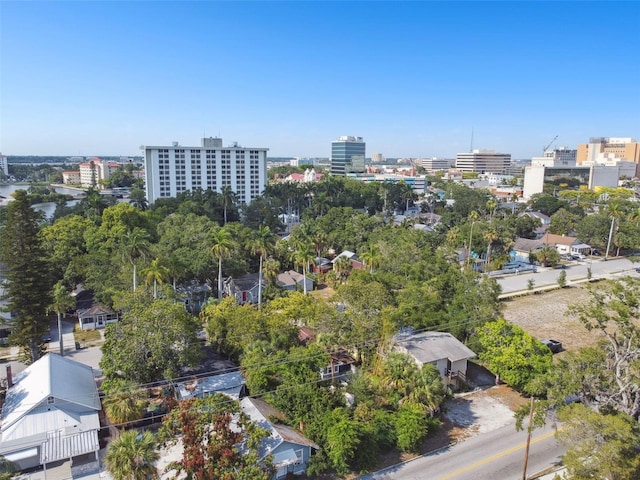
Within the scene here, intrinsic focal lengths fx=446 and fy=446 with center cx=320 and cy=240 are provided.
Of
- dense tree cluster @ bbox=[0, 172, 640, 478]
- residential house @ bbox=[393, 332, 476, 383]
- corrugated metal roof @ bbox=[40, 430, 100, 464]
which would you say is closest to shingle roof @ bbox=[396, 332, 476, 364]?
residential house @ bbox=[393, 332, 476, 383]

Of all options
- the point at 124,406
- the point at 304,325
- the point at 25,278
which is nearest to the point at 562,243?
the point at 304,325

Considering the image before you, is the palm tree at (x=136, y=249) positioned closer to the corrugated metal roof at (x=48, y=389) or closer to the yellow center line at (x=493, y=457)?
the corrugated metal roof at (x=48, y=389)

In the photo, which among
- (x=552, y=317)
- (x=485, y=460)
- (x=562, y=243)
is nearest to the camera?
(x=485, y=460)

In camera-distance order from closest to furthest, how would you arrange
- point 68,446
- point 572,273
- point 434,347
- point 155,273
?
point 68,446
point 434,347
point 155,273
point 572,273

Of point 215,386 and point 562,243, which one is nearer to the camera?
point 215,386

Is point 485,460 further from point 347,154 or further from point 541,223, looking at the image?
point 347,154

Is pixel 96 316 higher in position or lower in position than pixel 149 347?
lower
